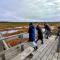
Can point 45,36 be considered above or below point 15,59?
below

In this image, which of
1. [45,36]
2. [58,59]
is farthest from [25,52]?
[45,36]

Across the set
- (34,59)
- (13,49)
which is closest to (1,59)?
(13,49)

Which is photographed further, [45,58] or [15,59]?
[45,58]

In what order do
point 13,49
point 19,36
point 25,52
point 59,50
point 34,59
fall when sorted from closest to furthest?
point 13,49 → point 25,52 → point 34,59 → point 19,36 → point 59,50

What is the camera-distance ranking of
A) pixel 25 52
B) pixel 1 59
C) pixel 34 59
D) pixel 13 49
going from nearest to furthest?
pixel 1 59, pixel 13 49, pixel 25 52, pixel 34 59

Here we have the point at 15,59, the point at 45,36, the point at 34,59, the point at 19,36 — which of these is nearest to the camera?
the point at 15,59

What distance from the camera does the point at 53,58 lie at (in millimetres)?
7562

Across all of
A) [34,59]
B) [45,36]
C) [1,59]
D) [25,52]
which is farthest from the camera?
[45,36]

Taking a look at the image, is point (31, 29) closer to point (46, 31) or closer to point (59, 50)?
point (59, 50)

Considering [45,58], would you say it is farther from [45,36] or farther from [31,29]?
[45,36]

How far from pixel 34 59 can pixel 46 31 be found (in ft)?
38.4

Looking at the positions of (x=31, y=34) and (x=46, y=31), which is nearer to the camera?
(x=31, y=34)

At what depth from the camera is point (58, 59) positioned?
7328mm

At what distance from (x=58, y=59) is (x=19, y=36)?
174 cm
